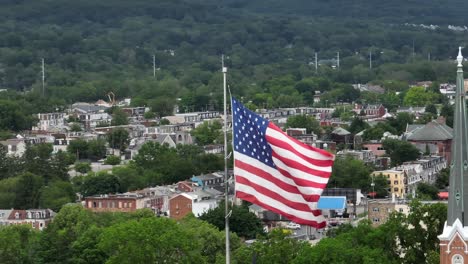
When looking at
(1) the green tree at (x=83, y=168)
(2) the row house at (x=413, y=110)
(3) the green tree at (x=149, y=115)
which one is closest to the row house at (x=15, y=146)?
(1) the green tree at (x=83, y=168)

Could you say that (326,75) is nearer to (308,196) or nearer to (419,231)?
(419,231)

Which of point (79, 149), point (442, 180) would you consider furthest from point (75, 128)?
point (442, 180)

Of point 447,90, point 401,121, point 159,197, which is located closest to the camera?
point 159,197

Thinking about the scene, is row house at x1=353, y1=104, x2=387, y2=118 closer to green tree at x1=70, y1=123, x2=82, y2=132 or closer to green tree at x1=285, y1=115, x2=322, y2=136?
green tree at x1=285, y1=115, x2=322, y2=136

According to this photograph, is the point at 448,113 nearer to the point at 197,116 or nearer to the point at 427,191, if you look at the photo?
the point at 197,116

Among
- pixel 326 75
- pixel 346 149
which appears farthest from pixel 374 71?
pixel 346 149

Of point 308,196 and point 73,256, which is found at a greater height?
point 308,196

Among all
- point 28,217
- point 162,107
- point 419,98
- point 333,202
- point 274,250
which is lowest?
point 419,98
